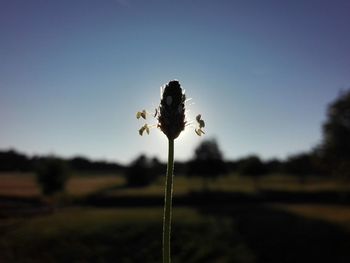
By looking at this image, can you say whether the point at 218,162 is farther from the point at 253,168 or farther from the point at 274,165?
the point at 274,165

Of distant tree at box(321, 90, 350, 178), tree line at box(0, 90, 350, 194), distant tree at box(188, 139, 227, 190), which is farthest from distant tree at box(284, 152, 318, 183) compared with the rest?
distant tree at box(321, 90, 350, 178)

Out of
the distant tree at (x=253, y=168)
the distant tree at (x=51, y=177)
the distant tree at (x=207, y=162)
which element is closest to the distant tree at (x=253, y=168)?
the distant tree at (x=253, y=168)

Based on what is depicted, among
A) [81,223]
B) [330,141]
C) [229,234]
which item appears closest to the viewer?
[229,234]

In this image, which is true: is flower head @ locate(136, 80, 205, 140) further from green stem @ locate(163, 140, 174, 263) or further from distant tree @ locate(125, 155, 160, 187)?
distant tree @ locate(125, 155, 160, 187)

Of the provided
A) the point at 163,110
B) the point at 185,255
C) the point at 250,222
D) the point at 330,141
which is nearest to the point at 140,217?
the point at 250,222

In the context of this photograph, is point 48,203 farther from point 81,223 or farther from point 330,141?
point 330,141

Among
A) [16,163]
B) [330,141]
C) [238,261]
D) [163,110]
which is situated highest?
[330,141]
